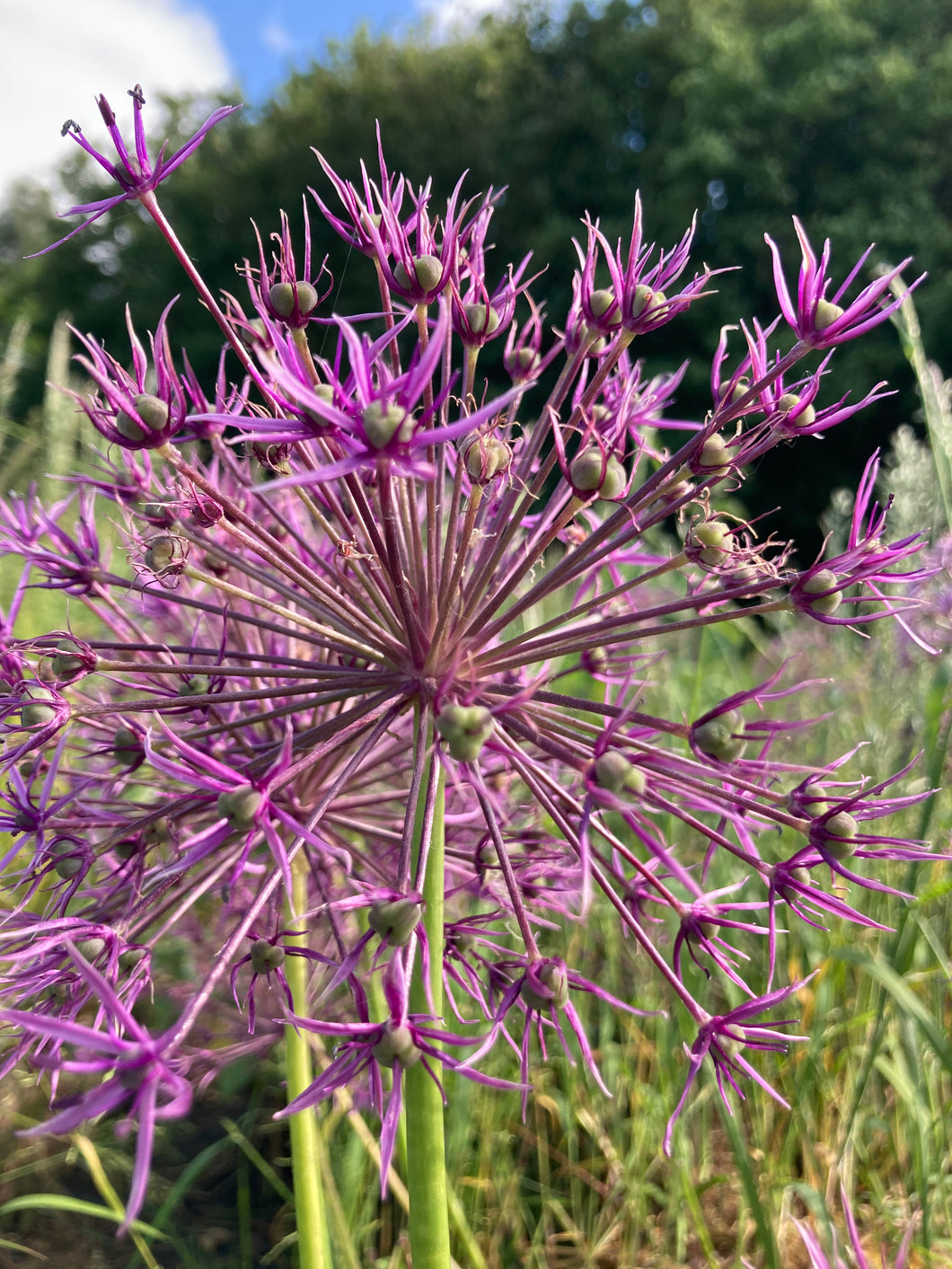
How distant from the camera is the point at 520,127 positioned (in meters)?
16.8

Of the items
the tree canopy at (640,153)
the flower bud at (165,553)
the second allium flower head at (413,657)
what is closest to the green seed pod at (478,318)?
the second allium flower head at (413,657)

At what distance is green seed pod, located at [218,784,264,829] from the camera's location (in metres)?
0.88

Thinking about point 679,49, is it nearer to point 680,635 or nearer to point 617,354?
point 680,635

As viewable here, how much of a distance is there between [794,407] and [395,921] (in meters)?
0.81

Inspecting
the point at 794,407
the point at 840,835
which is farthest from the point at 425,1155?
the point at 794,407

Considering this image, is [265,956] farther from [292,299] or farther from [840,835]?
[292,299]

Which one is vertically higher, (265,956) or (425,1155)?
(265,956)

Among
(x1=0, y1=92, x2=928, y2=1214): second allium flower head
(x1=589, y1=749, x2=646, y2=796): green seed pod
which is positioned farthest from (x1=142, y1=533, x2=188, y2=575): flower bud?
(x1=589, y1=749, x2=646, y2=796): green seed pod

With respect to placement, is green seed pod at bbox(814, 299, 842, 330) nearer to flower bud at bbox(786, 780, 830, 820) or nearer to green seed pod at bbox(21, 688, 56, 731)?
flower bud at bbox(786, 780, 830, 820)

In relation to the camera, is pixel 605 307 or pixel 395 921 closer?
pixel 395 921

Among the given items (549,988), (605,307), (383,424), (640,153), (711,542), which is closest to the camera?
(383,424)

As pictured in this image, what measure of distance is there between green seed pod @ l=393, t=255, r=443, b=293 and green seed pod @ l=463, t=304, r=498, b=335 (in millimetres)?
126

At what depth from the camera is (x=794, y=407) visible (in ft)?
3.79

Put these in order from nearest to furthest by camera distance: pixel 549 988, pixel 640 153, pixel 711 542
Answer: pixel 549 988
pixel 711 542
pixel 640 153
